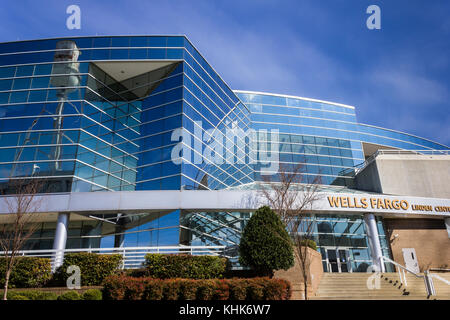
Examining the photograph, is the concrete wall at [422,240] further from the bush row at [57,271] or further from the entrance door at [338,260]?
the bush row at [57,271]

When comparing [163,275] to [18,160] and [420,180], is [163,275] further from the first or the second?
[420,180]

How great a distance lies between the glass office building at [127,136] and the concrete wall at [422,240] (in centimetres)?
128

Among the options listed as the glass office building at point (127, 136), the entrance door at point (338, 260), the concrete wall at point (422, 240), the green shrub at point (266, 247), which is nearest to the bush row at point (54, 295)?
the green shrub at point (266, 247)

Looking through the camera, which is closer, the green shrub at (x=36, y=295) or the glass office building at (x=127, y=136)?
the green shrub at (x=36, y=295)

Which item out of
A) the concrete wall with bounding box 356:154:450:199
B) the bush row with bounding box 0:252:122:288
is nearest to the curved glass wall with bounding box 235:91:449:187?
the concrete wall with bounding box 356:154:450:199

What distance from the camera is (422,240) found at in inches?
1030

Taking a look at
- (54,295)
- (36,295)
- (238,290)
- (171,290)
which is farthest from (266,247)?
(36,295)

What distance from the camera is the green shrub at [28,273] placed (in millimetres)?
15195

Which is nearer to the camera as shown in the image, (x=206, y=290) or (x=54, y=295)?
(x=206, y=290)

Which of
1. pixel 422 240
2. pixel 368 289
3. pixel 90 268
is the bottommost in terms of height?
pixel 368 289

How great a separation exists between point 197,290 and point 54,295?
19.4ft

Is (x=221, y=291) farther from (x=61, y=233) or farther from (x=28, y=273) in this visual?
(x=61, y=233)

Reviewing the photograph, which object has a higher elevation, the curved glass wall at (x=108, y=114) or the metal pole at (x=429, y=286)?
the curved glass wall at (x=108, y=114)

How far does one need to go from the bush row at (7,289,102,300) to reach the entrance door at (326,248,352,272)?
57.4ft
